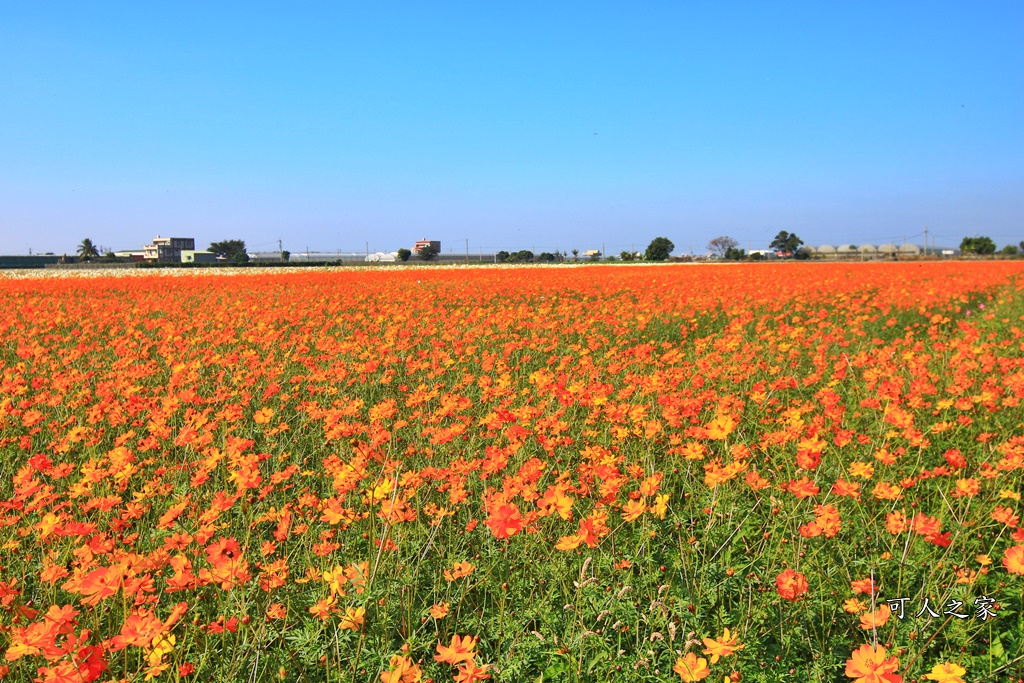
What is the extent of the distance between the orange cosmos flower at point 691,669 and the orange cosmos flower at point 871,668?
27cm

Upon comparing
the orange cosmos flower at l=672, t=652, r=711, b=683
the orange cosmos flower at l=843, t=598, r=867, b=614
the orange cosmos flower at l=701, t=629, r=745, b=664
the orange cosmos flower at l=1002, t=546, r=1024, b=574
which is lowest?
the orange cosmos flower at l=843, t=598, r=867, b=614

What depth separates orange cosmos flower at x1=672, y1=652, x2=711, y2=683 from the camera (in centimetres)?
129

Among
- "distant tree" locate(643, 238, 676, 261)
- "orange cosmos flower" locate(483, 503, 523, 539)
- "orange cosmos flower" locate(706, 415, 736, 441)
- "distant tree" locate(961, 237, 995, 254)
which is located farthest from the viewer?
"distant tree" locate(643, 238, 676, 261)

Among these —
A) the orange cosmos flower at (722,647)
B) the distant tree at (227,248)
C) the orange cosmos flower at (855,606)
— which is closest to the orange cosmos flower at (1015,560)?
the orange cosmos flower at (855,606)

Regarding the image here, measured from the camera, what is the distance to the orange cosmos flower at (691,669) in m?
1.29

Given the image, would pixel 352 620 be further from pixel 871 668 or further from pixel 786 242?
pixel 786 242

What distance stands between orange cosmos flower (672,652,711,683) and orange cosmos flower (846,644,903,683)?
270 millimetres

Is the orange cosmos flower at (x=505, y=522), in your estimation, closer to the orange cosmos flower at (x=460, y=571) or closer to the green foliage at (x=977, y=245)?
the orange cosmos flower at (x=460, y=571)

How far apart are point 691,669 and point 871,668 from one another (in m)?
0.34

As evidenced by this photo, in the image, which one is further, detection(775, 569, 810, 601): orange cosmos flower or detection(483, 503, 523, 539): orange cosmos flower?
detection(483, 503, 523, 539): orange cosmos flower

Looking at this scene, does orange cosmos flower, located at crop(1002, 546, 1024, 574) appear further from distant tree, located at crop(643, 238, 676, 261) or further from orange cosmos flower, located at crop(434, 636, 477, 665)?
distant tree, located at crop(643, 238, 676, 261)

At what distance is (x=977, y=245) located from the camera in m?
52.5

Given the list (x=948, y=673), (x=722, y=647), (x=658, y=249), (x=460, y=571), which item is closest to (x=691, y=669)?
(x=722, y=647)

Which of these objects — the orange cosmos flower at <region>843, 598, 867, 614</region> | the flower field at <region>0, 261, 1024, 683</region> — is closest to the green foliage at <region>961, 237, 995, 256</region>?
the flower field at <region>0, 261, 1024, 683</region>
